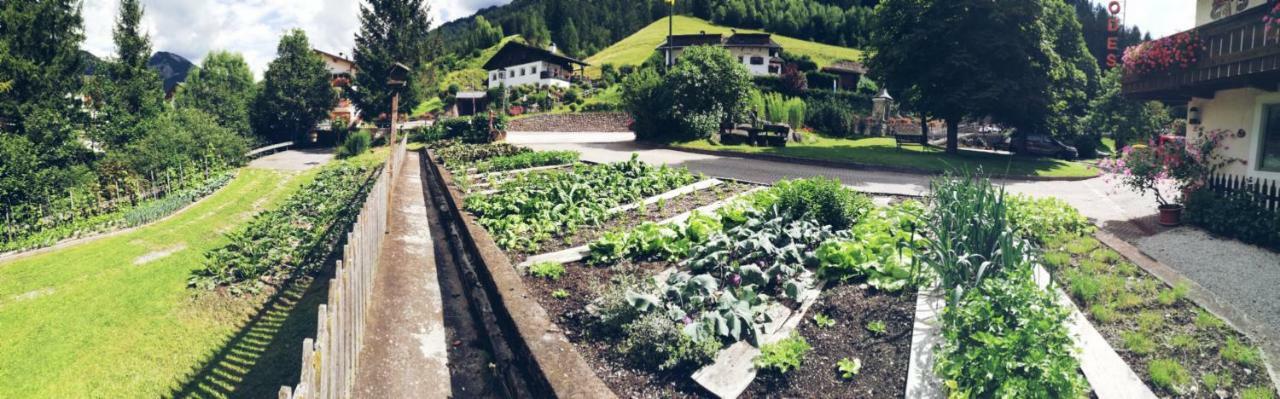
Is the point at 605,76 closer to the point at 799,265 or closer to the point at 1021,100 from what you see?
the point at 1021,100

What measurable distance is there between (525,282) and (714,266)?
1952 millimetres

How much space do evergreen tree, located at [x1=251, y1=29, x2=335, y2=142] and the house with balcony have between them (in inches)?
2020

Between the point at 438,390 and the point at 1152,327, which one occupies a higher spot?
the point at 1152,327

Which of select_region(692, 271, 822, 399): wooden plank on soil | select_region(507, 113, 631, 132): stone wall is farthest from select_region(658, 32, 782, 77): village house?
select_region(692, 271, 822, 399): wooden plank on soil

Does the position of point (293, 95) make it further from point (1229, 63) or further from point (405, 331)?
point (1229, 63)

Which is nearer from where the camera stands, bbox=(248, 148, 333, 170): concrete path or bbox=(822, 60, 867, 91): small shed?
bbox=(248, 148, 333, 170): concrete path

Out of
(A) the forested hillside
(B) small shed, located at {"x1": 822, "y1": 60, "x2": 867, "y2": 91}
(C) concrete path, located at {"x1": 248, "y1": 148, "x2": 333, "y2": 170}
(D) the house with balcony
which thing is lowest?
(C) concrete path, located at {"x1": 248, "y1": 148, "x2": 333, "y2": 170}

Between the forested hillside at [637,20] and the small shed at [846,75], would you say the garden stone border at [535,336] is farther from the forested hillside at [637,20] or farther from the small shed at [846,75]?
the forested hillside at [637,20]

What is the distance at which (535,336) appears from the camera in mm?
5297

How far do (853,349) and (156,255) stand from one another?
1432 centimetres

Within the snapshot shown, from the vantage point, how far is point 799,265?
253 inches

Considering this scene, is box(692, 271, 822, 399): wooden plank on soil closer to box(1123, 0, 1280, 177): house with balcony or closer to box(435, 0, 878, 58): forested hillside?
box(1123, 0, 1280, 177): house with balcony

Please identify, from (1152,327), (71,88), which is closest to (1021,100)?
(1152,327)

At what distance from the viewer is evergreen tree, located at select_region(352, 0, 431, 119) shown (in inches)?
1866
